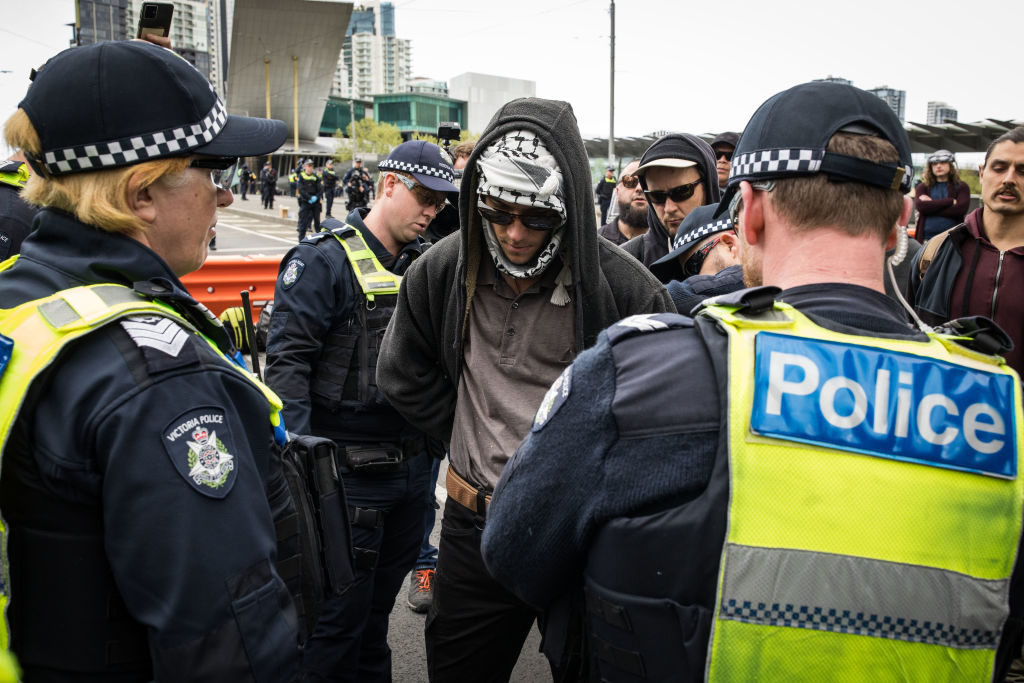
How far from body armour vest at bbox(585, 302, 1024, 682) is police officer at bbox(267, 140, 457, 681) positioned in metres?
2.03

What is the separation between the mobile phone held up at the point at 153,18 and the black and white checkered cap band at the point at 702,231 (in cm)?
219

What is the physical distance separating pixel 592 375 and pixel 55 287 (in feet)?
3.45

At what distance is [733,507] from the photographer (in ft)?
3.76

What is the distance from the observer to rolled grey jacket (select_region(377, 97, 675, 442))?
240cm

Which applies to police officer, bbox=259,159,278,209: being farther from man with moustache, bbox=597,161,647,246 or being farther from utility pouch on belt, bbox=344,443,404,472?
utility pouch on belt, bbox=344,443,404,472

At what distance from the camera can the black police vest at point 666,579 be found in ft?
3.89

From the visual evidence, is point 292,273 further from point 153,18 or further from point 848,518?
point 848,518

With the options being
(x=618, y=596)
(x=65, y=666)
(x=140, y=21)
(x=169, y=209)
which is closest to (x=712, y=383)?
(x=618, y=596)

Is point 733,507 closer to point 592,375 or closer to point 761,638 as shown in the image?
point 761,638

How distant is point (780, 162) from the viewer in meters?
1.33

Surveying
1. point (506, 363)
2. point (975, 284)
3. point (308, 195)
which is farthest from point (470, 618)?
point (308, 195)

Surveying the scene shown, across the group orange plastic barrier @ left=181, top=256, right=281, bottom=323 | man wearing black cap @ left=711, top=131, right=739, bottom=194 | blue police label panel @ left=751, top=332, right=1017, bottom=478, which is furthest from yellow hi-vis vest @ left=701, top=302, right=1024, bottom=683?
orange plastic barrier @ left=181, top=256, right=281, bottom=323

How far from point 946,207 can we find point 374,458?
788cm

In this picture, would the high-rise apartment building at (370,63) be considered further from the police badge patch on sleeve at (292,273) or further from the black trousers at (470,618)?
the black trousers at (470,618)
